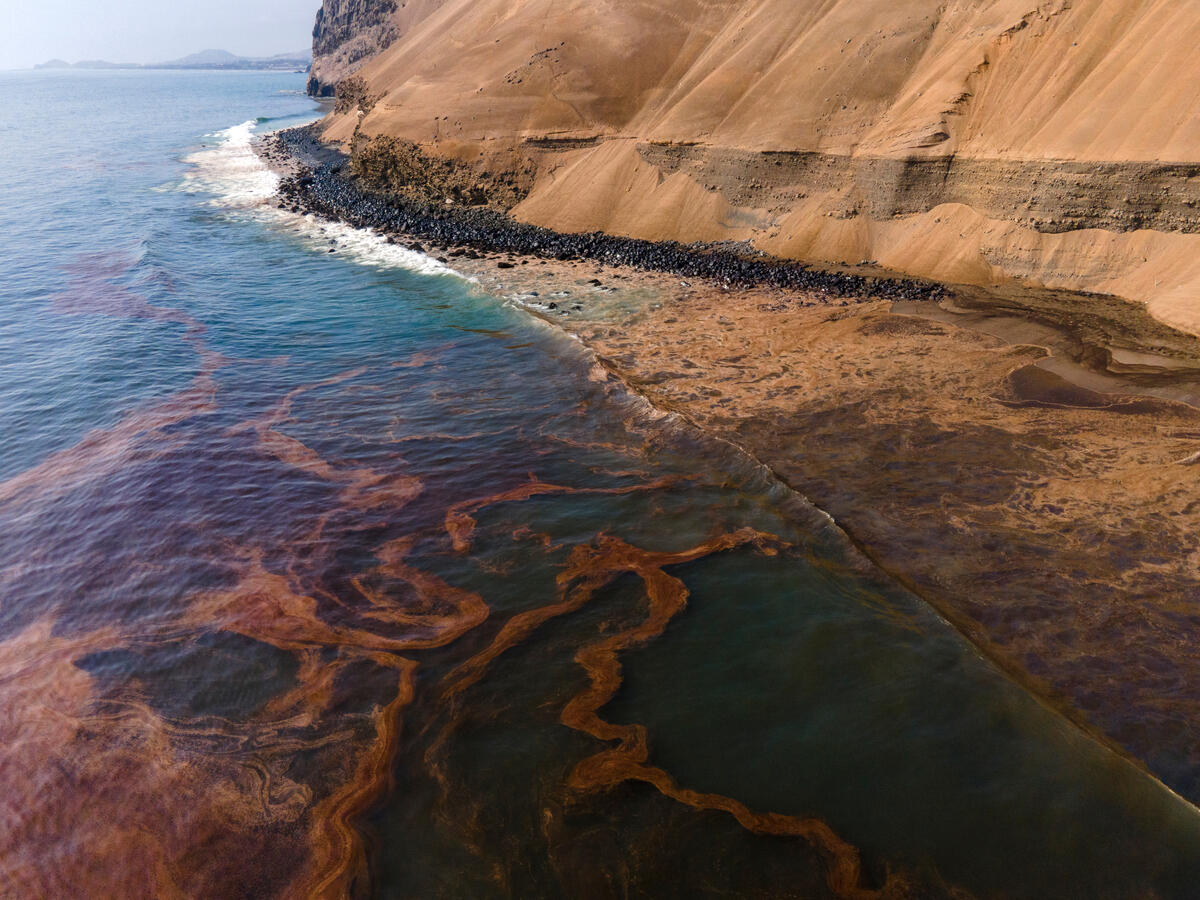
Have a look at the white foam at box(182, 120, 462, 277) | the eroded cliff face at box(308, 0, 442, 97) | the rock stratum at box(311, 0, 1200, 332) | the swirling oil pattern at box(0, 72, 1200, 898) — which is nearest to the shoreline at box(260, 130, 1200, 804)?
the swirling oil pattern at box(0, 72, 1200, 898)

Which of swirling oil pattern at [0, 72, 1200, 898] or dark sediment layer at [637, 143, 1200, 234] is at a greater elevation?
dark sediment layer at [637, 143, 1200, 234]

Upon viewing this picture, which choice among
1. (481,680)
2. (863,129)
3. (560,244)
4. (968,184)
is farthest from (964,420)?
A: (560,244)

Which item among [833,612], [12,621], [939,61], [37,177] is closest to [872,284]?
[939,61]

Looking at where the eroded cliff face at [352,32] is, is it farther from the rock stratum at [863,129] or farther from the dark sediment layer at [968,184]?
the dark sediment layer at [968,184]

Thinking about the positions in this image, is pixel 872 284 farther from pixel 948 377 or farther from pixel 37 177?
pixel 37 177

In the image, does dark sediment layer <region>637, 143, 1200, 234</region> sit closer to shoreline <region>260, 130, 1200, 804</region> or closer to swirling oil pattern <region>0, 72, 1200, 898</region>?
shoreline <region>260, 130, 1200, 804</region>

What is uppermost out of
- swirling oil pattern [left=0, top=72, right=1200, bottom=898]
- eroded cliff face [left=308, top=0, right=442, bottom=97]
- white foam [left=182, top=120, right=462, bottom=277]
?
eroded cliff face [left=308, top=0, right=442, bottom=97]

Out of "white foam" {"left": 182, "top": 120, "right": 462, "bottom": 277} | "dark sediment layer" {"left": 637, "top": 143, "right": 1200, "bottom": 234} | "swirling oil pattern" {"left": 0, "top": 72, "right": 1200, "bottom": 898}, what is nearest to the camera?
"swirling oil pattern" {"left": 0, "top": 72, "right": 1200, "bottom": 898}

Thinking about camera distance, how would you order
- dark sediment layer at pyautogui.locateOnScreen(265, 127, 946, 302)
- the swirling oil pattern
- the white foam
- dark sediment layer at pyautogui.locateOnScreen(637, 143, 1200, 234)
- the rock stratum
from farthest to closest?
the white foam < dark sediment layer at pyautogui.locateOnScreen(265, 127, 946, 302) < the rock stratum < dark sediment layer at pyautogui.locateOnScreen(637, 143, 1200, 234) < the swirling oil pattern
